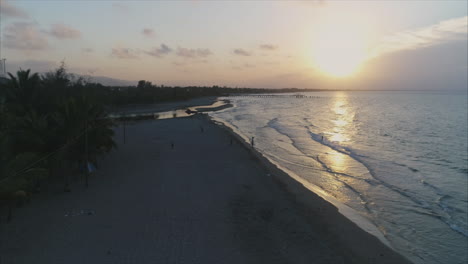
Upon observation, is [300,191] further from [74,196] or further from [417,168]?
[417,168]

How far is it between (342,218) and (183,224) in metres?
5.40

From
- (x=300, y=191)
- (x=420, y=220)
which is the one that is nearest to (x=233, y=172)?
(x=300, y=191)

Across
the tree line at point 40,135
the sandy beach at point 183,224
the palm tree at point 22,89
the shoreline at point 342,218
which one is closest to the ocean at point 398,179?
the shoreline at point 342,218

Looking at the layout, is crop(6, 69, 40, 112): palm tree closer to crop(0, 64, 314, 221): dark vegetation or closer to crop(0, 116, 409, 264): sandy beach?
crop(0, 64, 314, 221): dark vegetation

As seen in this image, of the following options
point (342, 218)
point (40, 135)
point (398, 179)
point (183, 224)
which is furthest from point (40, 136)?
point (398, 179)

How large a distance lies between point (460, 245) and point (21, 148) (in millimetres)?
15011

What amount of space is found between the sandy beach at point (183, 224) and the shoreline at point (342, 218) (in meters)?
0.04

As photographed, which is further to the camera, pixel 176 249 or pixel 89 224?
pixel 89 224

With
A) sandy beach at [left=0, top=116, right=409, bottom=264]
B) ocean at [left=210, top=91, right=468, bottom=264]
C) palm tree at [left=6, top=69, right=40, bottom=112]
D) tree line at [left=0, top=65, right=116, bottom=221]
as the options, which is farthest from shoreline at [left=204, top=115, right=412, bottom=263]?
palm tree at [left=6, top=69, right=40, bottom=112]

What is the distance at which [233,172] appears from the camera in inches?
594

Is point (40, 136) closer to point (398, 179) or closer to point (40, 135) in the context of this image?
point (40, 135)

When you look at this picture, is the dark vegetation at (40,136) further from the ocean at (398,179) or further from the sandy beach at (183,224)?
the ocean at (398,179)

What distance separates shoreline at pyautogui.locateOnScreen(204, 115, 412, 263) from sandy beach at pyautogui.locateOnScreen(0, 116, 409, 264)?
0.13ft

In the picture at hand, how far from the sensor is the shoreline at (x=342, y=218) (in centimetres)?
818
